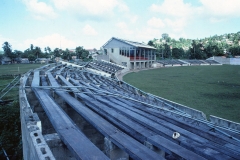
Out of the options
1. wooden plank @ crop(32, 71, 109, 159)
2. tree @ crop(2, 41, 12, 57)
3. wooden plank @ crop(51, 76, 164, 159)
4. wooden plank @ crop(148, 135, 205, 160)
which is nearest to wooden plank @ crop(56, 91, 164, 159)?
wooden plank @ crop(51, 76, 164, 159)

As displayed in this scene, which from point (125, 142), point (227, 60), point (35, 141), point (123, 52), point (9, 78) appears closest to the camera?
point (35, 141)

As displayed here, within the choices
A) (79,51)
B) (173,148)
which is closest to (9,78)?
(173,148)

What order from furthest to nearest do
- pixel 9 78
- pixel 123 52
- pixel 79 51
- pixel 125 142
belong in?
pixel 79 51
pixel 123 52
pixel 9 78
pixel 125 142

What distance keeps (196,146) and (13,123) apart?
8.18 metres

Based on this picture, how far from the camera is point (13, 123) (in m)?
8.14

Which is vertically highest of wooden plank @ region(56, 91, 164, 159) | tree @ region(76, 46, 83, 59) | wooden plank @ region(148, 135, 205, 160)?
tree @ region(76, 46, 83, 59)

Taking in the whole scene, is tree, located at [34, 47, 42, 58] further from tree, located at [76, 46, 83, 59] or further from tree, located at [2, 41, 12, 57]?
tree, located at [76, 46, 83, 59]

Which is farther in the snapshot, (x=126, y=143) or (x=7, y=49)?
(x=7, y=49)

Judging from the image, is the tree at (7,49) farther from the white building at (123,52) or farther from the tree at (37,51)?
the white building at (123,52)

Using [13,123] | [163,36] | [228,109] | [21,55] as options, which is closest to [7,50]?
[21,55]

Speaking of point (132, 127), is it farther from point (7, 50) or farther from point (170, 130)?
point (7, 50)

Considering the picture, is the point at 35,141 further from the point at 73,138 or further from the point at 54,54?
the point at 54,54

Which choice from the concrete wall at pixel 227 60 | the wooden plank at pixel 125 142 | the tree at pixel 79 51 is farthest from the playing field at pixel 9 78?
the concrete wall at pixel 227 60

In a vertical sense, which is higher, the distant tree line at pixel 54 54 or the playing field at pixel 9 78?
the distant tree line at pixel 54 54
